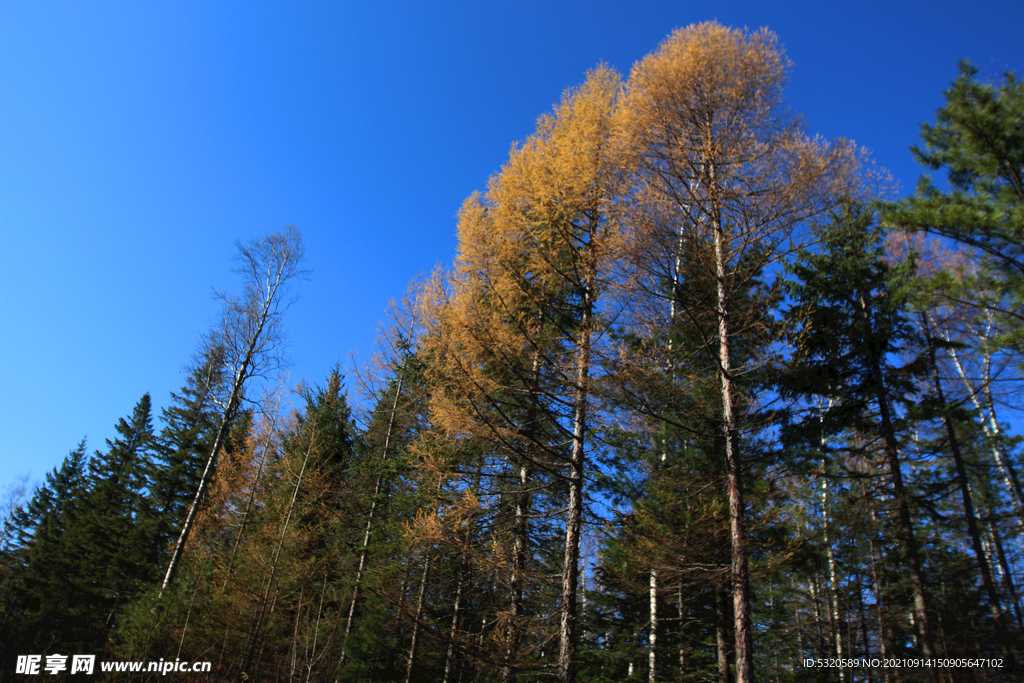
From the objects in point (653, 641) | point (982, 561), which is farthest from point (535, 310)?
point (982, 561)

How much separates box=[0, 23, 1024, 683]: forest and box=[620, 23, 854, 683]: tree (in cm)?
4

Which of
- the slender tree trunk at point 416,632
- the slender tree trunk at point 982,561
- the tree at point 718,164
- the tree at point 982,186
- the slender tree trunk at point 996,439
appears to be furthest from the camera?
the slender tree trunk at point 996,439

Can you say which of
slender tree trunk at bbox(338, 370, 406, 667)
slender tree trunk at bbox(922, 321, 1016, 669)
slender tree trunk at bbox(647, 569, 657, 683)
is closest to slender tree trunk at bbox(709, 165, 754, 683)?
slender tree trunk at bbox(647, 569, 657, 683)

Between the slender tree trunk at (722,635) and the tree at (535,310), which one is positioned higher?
the tree at (535,310)

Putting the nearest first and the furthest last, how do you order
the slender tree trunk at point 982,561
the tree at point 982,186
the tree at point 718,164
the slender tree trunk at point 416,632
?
the tree at point 718,164 → the tree at point 982,186 → the slender tree trunk at point 416,632 → the slender tree trunk at point 982,561

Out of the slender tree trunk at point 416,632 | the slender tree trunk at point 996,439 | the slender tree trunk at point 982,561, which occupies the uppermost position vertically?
the slender tree trunk at point 996,439

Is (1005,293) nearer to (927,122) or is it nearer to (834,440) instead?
(927,122)

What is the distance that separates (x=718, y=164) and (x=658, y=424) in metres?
3.86

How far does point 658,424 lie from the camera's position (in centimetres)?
745

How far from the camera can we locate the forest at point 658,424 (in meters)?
6.70

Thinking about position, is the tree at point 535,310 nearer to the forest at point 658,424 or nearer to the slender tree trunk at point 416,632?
the forest at point 658,424

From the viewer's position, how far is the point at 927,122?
9188 mm

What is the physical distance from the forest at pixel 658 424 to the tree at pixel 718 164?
1.6 inches

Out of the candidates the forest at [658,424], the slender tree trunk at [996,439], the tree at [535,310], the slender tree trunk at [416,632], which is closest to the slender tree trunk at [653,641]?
the forest at [658,424]
